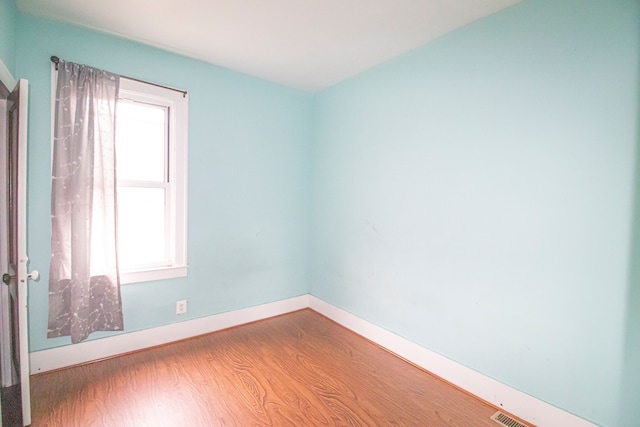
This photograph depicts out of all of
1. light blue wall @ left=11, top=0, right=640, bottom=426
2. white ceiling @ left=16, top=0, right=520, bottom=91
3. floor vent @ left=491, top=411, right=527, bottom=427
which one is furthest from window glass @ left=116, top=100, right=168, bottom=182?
floor vent @ left=491, top=411, right=527, bottom=427

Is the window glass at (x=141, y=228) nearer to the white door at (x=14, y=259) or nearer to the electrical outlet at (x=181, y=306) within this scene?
the electrical outlet at (x=181, y=306)

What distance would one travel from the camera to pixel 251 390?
202 cm

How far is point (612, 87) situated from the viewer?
1477 mm

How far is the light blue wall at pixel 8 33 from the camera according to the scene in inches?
65.4

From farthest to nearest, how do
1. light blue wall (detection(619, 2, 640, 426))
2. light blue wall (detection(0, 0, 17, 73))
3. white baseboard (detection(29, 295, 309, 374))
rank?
white baseboard (detection(29, 295, 309, 374)) → light blue wall (detection(0, 0, 17, 73)) → light blue wall (detection(619, 2, 640, 426))

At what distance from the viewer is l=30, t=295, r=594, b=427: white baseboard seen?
1747mm

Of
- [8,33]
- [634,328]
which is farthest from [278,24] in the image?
[634,328]

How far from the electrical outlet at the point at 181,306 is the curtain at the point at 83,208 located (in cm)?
49

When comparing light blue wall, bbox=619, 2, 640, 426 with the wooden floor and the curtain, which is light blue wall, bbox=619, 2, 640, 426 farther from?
the curtain

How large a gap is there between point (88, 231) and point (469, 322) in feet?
9.43

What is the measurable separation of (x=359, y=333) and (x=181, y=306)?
5.77ft

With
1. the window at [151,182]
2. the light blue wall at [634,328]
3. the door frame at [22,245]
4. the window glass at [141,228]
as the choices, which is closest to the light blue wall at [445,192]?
the light blue wall at [634,328]

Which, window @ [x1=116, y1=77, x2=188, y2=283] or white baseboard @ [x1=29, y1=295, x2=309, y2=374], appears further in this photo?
window @ [x1=116, y1=77, x2=188, y2=283]

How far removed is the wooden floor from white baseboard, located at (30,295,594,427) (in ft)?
0.23
